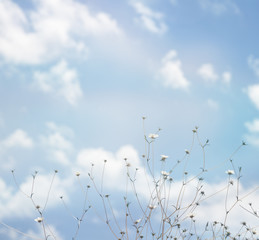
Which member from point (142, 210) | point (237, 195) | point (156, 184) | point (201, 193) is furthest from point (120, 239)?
point (237, 195)

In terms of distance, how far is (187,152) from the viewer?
572 cm

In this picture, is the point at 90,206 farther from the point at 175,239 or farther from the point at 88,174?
the point at 175,239

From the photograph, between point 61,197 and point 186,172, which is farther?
point 61,197

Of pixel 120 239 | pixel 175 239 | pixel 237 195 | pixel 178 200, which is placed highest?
pixel 237 195

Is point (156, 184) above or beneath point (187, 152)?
beneath

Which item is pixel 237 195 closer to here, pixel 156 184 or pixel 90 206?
pixel 156 184

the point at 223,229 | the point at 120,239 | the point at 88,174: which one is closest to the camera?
the point at 120,239

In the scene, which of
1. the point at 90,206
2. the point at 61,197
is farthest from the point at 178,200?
the point at 61,197

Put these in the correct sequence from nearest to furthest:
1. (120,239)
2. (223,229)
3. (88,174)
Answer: (120,239), (223,229), (88,174)

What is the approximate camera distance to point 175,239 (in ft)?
18.0

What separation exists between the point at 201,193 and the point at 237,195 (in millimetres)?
498

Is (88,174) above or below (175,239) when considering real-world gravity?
above

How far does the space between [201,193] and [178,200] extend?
43 cm

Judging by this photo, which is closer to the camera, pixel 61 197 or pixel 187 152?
pixel 187 152
